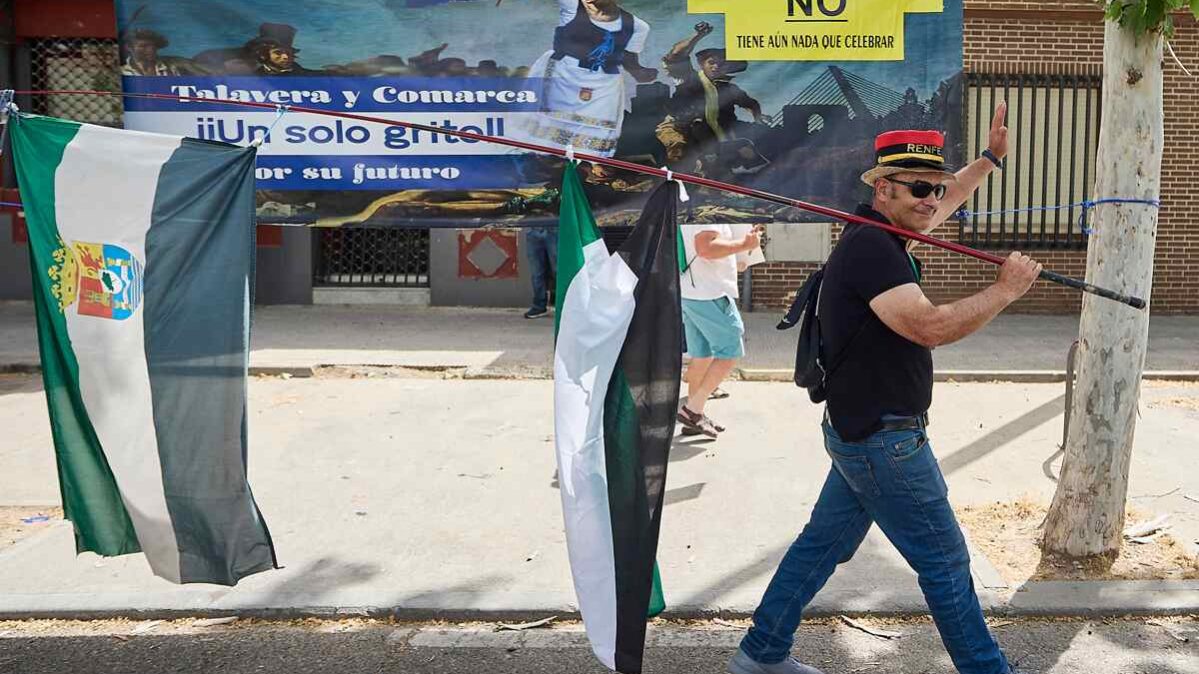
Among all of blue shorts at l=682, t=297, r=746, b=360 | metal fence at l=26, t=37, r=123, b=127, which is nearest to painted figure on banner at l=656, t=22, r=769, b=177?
blue shorts at l=682, t=297, r=746, b=360

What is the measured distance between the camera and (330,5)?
598 cm

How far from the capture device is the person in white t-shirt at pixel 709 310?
769cm

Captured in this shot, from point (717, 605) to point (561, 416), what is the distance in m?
1.47

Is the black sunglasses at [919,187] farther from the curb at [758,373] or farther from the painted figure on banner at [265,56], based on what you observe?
the curb at [758,373]

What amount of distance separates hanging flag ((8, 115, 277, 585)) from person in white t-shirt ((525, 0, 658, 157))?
2117 mm

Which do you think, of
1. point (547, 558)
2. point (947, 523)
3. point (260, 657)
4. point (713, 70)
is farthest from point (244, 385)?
point (713, 70)

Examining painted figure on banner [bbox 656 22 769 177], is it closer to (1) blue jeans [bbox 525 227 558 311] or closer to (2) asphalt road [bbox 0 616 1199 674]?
(2) asphalt road [bbox 0 616 1199 674]

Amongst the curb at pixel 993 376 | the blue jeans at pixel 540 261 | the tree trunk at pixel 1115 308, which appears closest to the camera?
the tree trunk at pixel 1115 308

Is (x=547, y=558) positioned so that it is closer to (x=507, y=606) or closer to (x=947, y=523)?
(x=507, y=606)

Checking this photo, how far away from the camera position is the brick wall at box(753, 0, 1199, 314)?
1393 cm

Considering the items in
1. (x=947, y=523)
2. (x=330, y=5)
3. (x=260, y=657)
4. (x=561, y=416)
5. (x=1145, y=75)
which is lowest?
(x=260, y=657)

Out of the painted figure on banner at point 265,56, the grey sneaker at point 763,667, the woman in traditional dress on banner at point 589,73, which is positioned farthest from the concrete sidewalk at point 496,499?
the painted figure on banner at point 265,56

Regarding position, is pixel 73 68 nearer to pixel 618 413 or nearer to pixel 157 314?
pixel 157 314

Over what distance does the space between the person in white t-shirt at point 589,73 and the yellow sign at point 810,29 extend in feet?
1.29
